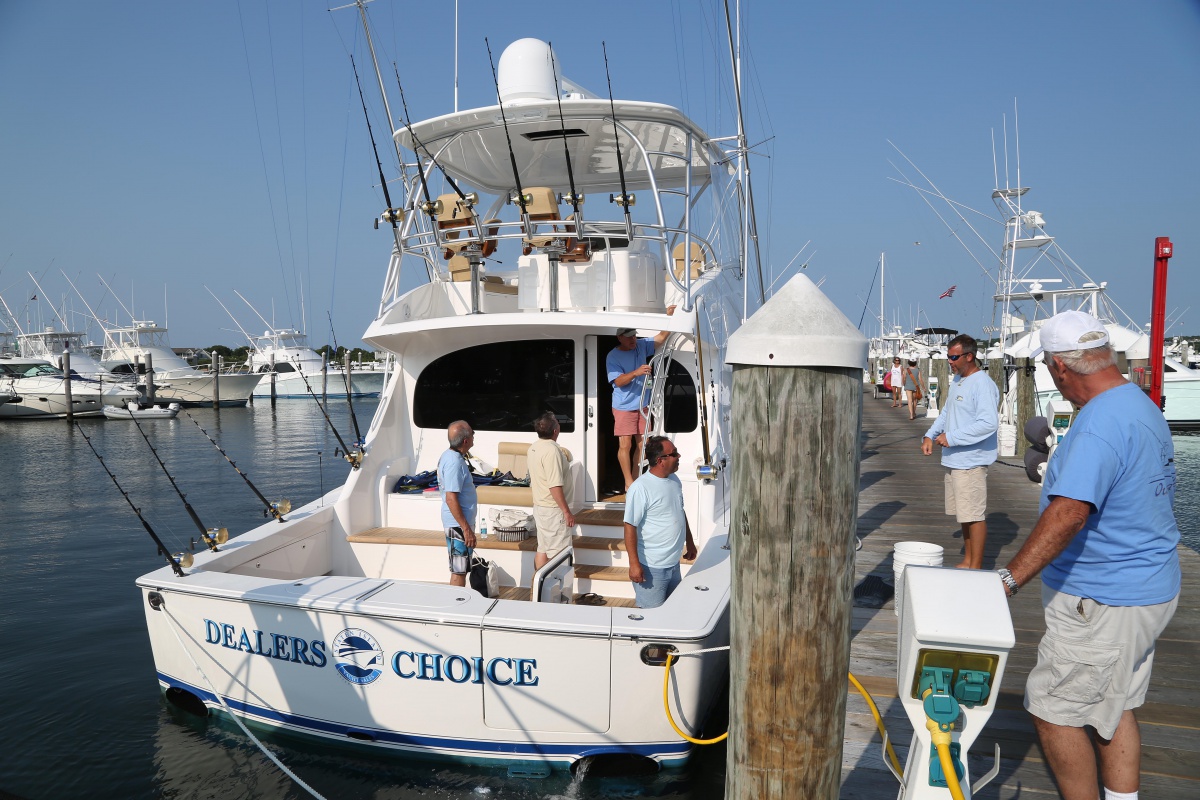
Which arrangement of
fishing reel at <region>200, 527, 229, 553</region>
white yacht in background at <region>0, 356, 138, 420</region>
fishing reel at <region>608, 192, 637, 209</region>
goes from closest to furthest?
fishing reel at <region>200, 527, 229, 553</region>, fishing reel at <region>608, 192, 637, 209</region>, white yacht in background at <region>0, 356, 138, 420</region>

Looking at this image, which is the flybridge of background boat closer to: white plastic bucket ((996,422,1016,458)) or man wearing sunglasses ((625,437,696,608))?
man wearing sunglasses ((625,437,696,608))

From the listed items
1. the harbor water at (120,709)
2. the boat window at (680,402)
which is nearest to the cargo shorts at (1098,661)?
the harbor water at (120,709)

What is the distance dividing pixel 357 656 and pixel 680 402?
3612mm

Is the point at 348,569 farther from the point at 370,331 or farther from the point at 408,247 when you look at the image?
the point at 408,247

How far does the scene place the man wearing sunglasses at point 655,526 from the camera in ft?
15.2

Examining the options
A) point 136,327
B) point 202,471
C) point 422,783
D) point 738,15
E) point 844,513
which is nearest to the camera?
point 844,513

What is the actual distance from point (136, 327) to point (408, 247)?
159 feet

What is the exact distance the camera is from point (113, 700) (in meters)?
6.48

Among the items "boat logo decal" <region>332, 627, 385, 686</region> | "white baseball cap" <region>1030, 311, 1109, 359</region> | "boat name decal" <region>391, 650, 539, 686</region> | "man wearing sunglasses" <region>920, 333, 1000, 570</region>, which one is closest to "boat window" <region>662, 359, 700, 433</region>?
"man wearing sunglasses" <region>920, 333, 1000, 570</region>

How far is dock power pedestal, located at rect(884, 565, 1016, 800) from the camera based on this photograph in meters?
2.20

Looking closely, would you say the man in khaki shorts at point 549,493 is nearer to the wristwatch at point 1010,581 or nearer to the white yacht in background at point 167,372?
the wristwatch at point 1010,581

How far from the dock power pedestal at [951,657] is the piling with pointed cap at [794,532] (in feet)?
1.02

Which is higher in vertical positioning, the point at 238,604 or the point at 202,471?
the point at 238,604

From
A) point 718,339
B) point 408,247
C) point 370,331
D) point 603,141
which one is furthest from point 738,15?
point 370,331
